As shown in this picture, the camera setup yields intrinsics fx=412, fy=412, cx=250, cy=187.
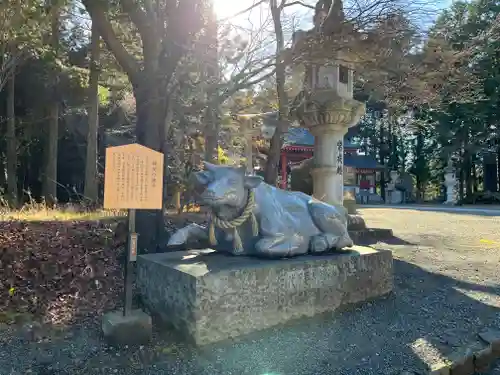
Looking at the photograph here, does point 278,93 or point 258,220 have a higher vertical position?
point 278,93

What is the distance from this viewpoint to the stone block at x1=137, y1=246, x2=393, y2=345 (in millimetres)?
3186

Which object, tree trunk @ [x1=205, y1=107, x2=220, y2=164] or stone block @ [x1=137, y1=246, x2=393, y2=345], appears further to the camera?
tree trunk @ [x1=205, y1=107, x2=220, y2=164]

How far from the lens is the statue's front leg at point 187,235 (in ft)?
12.2

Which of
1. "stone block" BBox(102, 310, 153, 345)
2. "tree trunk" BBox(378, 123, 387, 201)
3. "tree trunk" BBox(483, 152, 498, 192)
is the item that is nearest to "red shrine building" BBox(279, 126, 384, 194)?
"tree trunk" BBox(378, 123, 387, 201)

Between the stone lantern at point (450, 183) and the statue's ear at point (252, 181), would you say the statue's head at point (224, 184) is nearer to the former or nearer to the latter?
the statue's ear at point (252, 181)

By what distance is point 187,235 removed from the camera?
3.84 m

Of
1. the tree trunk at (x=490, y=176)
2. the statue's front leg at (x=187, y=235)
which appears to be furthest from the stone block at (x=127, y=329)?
the tree trunk at (x=490, y=176)

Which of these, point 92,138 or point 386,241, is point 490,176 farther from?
point 92,138

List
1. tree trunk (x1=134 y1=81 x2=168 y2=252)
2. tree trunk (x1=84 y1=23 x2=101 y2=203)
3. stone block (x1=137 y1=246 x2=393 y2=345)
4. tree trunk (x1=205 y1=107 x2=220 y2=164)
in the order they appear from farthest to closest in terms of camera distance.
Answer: tree trunk (x1=84 y1=23 x2=101 y2=203)
tree trunk (x1=205 y1=107 x2=220 y2=164)
tree trunk (x1=134 y1=81 x2=168 y2=252)
stone block (x1=137 y1=246 x2=393 y2=345)

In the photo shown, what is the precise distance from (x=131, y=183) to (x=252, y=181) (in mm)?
1059

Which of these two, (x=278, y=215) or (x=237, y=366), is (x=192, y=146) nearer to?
(x=278, y=215)

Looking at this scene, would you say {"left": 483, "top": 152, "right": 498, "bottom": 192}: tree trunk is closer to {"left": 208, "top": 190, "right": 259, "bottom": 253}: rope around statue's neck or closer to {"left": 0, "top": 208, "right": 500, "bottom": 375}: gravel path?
{"left": 0, "top": 208, "right": 500, "bottom": 375}: gravel path

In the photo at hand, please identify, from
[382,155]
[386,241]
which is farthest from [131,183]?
[382,155]

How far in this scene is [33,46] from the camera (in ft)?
30.1
